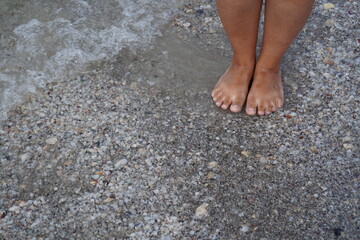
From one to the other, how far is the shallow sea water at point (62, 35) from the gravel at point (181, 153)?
3.4 inches

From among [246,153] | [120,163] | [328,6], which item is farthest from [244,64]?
[328,6]

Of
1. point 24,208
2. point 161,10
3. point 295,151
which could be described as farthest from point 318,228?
point 161,10

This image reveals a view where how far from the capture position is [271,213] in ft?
6.00

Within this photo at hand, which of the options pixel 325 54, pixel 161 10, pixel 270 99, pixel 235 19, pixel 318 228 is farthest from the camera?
pixel 161 10

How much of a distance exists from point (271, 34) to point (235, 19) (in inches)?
6.2

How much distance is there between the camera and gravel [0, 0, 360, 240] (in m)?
1.81

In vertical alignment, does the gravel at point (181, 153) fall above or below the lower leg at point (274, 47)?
below

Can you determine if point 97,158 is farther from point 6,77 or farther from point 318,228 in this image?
point 318,228

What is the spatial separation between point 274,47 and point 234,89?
0.27 metres

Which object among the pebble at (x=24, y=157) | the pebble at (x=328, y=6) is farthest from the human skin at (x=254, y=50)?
the pebble at (x=24, y=157)

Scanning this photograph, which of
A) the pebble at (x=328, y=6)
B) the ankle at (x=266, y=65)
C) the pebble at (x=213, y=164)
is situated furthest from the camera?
the pebble at (x=328, y=6)

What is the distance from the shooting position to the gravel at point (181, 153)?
5.94 ft

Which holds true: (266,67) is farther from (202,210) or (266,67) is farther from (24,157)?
(24,157)

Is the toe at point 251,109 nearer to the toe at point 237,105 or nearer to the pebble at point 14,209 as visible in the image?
the toe at point 237,105
